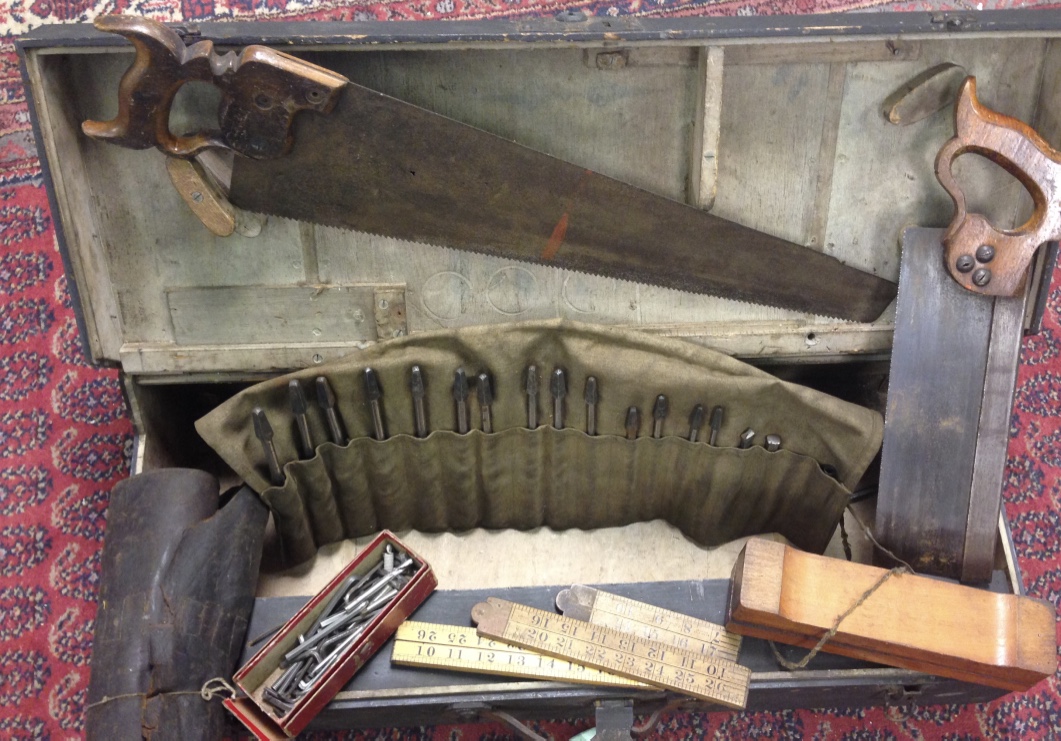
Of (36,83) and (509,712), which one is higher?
(36,83)

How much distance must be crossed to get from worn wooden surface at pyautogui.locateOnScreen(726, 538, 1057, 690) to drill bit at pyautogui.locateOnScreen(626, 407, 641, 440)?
32 cm

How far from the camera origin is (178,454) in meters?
1.88

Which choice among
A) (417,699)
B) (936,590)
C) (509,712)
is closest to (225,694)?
(417,699)

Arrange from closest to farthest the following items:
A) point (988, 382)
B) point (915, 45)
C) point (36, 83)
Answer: point (36, 83), point (915, 45), point (988, 382)

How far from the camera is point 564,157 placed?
163cm

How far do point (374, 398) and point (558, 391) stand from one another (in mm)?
323

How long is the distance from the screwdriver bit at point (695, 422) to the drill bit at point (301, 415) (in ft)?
A: 2.24

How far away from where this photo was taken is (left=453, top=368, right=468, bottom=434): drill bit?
5.58 ft

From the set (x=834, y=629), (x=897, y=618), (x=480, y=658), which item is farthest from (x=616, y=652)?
(x=897, y=618)

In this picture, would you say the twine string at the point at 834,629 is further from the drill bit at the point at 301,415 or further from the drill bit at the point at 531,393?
the drill bit at the point at 301,415

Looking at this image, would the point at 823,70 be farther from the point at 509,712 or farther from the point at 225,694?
the point at 225,694

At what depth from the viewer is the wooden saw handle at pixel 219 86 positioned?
137cm

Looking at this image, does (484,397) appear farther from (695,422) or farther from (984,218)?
(984,218)

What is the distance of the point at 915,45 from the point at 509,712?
1261 millimetres
